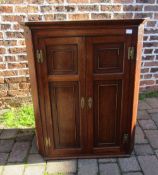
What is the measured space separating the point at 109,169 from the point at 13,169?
0.93 metres

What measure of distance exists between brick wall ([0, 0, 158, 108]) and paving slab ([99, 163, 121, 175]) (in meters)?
1.71

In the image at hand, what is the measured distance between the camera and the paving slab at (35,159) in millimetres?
2502

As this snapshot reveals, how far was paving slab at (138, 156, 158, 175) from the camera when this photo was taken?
2.35 m

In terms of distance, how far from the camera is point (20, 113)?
3.47 meters

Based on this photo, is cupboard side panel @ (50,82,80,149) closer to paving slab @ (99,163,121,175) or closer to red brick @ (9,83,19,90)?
paving slab @ (99,163,121,175)

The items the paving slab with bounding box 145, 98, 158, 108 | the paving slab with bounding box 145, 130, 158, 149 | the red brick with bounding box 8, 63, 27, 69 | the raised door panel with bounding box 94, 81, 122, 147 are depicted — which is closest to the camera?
the raised door panel with bounding box 94, 81, 122, 147

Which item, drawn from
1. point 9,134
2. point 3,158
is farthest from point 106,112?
point 9,134

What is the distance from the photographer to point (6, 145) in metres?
2.80

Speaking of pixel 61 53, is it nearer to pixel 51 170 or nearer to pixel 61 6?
pixel 51 170

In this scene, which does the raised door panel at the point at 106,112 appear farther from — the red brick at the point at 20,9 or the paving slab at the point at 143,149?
the red brick at the point at 20,9

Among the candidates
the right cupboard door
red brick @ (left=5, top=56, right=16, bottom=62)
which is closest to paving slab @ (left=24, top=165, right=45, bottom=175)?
the right cupboard door

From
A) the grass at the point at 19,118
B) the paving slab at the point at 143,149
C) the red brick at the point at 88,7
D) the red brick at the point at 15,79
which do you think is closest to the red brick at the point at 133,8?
the red brick at the point at 88,7

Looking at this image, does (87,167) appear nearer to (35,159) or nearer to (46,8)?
(35,159)

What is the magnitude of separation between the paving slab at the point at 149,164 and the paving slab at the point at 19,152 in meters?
1.20
